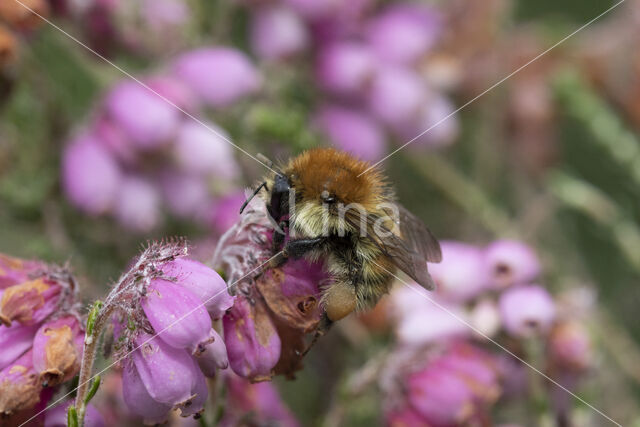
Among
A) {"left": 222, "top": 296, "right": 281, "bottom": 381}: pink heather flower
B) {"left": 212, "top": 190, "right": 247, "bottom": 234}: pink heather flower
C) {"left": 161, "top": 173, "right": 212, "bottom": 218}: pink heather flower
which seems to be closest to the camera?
{"left": 222, "top": 296, "right": 281, "bottom": 381}: pink heather flower

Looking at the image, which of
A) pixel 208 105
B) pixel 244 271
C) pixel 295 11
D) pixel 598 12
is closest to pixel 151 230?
pixel 208 105

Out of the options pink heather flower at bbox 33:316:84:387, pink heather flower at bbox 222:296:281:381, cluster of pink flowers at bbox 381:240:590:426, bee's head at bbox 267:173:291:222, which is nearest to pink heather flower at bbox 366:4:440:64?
cluster of pink flowers at bbox 381:240:590:426

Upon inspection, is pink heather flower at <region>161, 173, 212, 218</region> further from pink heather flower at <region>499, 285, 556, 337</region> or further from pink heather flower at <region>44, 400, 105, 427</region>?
pink heather flower at <region>44, 400, 105, 427</region>

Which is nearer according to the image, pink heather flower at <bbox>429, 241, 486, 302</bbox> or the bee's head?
the bee's head

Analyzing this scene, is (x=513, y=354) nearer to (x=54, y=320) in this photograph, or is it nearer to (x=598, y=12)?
(x=54, y=320)

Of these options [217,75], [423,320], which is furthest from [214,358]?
[217,75]

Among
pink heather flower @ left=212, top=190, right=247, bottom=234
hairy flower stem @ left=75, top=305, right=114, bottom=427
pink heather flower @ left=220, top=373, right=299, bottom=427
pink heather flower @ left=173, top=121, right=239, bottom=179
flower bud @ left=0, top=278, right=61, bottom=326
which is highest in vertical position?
pink heather flower @ left=173, top=121, right=239, bottom=179

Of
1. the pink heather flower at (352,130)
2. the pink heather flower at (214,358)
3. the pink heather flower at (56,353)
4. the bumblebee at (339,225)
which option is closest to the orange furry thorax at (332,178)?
the bumblebee at (339,225)

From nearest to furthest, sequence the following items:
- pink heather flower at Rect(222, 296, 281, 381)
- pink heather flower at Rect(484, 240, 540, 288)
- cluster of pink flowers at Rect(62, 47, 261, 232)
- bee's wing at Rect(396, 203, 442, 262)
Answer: pink heather flower at Rect(222, 296, 281, 381)
bee's wing at Rect(396, 203, 442, 262)
pink heather flower at Rect(484, 240, 540, 288)
cluster of pink flowers at Rect(62, 47, 261, 232)

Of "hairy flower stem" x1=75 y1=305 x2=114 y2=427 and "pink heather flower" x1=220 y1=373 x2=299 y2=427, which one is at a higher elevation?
"hairy flower stem" x1=75 y1=305 x2=114 y2=427
